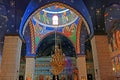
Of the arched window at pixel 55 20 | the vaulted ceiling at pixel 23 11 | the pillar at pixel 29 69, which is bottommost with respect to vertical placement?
the pillar at pixel 29 69

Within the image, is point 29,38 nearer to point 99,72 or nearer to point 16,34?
point 16,34

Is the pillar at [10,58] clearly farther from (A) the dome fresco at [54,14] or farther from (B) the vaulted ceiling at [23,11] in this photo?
(A) the dome fresco at [54,14]

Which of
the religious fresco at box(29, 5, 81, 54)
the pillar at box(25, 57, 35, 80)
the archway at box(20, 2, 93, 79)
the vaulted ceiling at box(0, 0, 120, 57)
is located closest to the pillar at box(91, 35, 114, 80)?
the vaulted ceiling at box(0, 0, 120, 57)

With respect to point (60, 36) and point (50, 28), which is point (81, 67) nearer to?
point (60, 36)

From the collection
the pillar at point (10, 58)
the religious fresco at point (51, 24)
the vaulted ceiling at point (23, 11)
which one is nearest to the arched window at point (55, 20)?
the religious fresco at point (51, 24)

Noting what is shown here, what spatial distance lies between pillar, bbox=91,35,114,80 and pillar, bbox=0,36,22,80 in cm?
424

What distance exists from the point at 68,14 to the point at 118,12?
5376 mm

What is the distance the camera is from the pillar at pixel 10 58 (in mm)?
7709

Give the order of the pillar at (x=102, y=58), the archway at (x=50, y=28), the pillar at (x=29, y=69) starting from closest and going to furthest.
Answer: the pillar at (x=102, y=58), the pillar at (x=29, y=69), the archway at (x=50, y=28)

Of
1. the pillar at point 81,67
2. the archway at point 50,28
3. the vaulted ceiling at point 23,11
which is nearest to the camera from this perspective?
the vaulted ceiling at point 23,11

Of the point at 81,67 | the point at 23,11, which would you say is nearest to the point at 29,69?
the point at 81,67

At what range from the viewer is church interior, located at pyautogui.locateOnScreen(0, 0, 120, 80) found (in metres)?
8.23

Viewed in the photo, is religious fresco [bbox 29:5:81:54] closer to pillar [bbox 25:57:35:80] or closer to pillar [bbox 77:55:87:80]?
pillar [bbox 25:57:35:80]

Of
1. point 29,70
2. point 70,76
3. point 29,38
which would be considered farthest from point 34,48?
point 70,76
